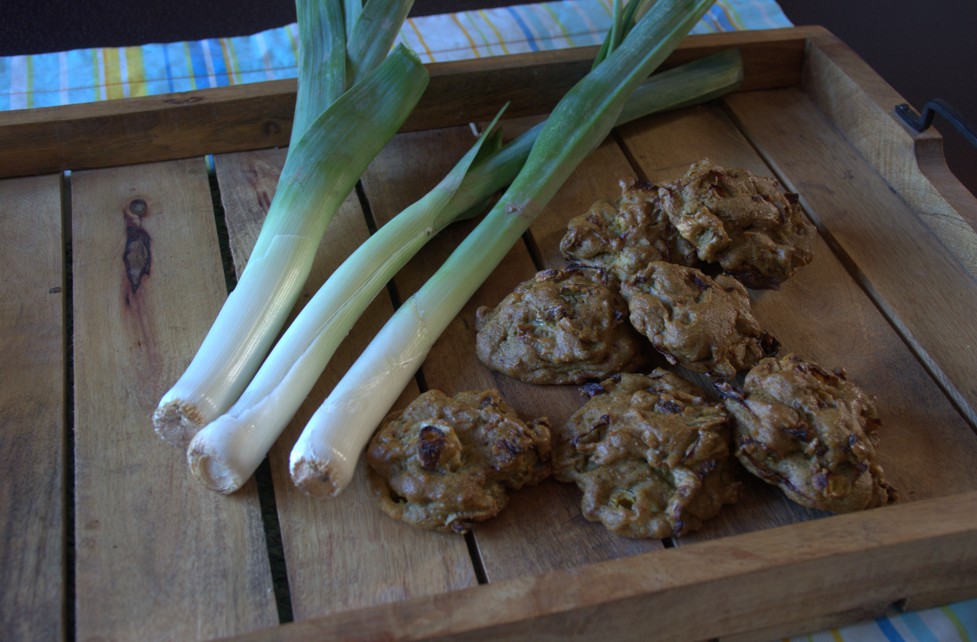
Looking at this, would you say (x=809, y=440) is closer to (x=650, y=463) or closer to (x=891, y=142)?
(x=650, y=463)

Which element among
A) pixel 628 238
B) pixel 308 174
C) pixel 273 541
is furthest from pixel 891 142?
pixel 273 541

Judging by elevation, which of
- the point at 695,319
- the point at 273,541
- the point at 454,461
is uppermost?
the point at 695,319

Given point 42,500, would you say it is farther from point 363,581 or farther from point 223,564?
point 363,581

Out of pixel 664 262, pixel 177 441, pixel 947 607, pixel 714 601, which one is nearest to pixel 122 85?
pixel 177 441

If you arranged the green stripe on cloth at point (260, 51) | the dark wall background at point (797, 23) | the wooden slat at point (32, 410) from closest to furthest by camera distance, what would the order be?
the wooden slat at point (32, 410) < the green stripe on cloth at point (260, 51) < the dark wall background at point (797, 23)

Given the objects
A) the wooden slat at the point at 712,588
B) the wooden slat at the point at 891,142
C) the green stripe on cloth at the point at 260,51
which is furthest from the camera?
the green stripe on cloth at the point at 260,51

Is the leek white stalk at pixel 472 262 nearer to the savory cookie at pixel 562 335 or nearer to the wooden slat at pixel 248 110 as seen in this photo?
the savory cookie at pixel 562 335

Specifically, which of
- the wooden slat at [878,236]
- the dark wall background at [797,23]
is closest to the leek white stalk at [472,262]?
the wooden slat at [878,236]
